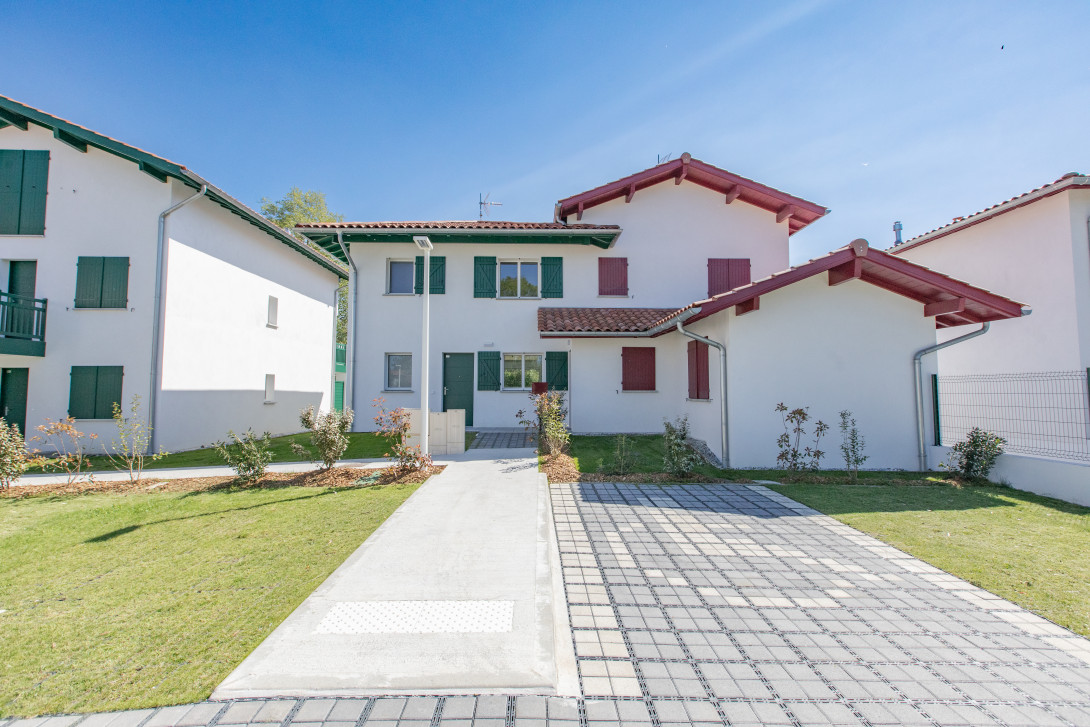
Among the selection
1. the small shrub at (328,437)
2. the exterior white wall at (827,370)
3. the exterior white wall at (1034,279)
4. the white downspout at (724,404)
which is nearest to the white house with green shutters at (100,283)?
the small shrub at (328,437)

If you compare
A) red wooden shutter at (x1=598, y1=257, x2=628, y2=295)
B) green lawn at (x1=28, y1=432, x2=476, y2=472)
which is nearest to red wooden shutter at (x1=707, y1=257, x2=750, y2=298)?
red wooden shutter at (x1=598, y1=257, x2=628, y2=295)

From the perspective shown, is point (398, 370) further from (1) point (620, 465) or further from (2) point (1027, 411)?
(2) point (1027, 411)

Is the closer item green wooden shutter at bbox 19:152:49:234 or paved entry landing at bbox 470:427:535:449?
paved entry landing at bbox 470:427:535:449

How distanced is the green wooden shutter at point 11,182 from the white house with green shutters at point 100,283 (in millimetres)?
25

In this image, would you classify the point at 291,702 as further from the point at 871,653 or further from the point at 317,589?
the point at 871,653

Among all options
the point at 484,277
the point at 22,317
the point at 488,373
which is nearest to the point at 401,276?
the point at 484,277

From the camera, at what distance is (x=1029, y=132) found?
8.20 metres

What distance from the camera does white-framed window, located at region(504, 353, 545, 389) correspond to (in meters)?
14.2

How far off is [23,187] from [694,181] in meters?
18.1

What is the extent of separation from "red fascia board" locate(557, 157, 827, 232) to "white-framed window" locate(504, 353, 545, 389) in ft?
15.2

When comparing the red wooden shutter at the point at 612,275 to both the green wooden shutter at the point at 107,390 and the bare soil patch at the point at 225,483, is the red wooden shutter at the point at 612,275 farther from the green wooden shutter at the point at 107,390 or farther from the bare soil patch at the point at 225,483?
the green wooden shutter at the point at 107,390

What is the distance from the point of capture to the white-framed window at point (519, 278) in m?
14.6

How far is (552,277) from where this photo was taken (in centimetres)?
1446

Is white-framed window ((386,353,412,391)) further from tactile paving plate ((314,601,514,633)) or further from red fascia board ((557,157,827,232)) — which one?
tactile paving plate ((314,601,514,633))
